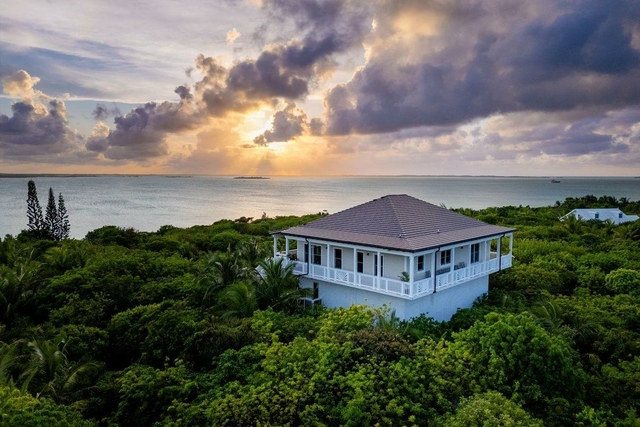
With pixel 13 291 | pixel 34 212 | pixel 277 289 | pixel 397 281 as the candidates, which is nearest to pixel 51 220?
pixel 34 212

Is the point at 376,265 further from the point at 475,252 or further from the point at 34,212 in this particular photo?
the point at 34,212

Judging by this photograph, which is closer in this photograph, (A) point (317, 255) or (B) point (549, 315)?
(B) point (549, 315)

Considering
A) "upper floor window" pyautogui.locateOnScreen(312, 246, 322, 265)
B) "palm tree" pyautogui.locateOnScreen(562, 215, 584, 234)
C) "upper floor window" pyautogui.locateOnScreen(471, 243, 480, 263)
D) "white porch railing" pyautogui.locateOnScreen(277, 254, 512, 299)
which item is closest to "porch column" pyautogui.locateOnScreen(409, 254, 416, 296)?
"white porch railing" pyautogui.locateOnScreen(277, 254, 512, 299)

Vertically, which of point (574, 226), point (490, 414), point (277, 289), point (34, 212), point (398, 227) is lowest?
point (490, 414)

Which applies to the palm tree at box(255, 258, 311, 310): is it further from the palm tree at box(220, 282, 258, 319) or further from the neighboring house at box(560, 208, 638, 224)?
the neighboring house at box(560, 208, 638, 224)

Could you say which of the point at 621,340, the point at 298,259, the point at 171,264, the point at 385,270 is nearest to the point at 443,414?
the point at 385,270

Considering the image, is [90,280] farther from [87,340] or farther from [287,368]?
[287,368]

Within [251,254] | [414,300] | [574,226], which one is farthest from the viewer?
[574,226]

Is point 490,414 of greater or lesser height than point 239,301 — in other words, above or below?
below
